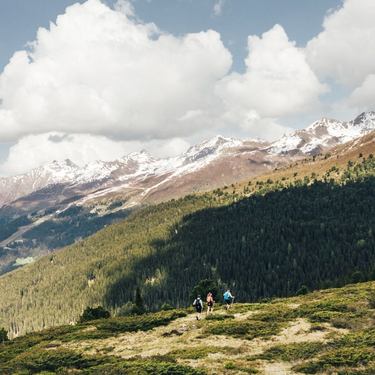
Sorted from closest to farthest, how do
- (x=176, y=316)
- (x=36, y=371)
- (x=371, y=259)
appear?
(x=36, y=371) < (x=176, y=316) < (x=371, y=259)

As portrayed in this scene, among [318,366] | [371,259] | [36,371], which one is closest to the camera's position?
[318,366]

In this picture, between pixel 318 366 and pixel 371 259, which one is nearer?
pixel 318 366

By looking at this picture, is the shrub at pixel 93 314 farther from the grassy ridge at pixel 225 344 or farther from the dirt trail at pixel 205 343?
the dirt trail at pixel 205 343

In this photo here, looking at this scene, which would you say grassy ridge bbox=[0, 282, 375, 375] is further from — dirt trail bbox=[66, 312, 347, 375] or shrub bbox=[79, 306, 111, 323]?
shrub bbox=[79, 306, 111, 323]

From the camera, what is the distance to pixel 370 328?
3262 cm

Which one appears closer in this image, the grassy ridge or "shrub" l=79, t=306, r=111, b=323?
the grassy ridge

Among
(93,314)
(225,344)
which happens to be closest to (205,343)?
(225,344)

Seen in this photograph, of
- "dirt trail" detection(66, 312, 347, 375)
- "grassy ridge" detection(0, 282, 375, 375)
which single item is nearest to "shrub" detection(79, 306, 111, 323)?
"grassy ridge" detection(0, 282, 375, 375)

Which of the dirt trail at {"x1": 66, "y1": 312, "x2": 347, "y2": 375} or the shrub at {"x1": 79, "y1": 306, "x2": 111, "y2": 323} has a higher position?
the dirt trail at {"x1": 66, "y1": 312, "x2": 347, "y2": 375}

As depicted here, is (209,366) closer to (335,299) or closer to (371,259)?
(335,299)

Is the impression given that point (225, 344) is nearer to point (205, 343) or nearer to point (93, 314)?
point (205, 343)

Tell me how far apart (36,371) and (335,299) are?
45078 millimetres

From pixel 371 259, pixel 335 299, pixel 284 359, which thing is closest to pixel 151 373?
pixel 284 359

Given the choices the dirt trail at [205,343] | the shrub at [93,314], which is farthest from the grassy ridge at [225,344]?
the shrub at [93,314]
